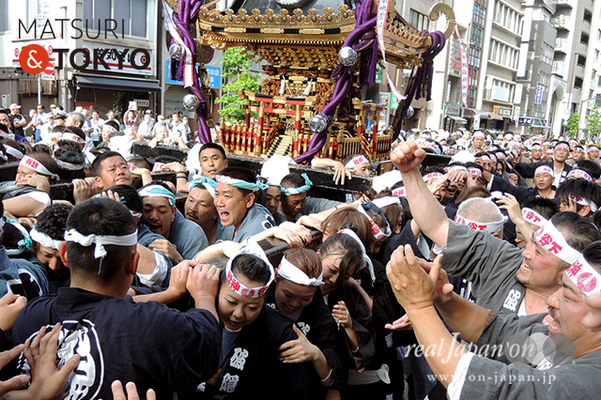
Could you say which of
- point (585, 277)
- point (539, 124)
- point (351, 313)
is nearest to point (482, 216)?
point (351, 313)

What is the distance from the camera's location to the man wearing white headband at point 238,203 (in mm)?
3496

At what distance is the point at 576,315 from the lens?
4.97 ft

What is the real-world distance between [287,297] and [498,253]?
1.25 metres

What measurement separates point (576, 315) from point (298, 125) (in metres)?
5.92

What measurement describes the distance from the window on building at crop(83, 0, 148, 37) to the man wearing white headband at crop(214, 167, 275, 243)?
1974 cm

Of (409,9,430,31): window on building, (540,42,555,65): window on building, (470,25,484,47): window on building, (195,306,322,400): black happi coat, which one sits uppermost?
(540,42,555,65): window on building

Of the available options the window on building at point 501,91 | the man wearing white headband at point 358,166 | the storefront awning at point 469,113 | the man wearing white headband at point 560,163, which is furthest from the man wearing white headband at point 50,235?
the window on building at point 501,91

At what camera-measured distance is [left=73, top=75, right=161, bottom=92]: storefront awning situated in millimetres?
19328

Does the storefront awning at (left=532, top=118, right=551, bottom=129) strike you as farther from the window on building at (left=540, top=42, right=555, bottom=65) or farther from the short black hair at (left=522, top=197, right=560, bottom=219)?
the short black hair at (left=522, top=197, right=560, bottom=219)

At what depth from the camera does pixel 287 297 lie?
242 centimetres

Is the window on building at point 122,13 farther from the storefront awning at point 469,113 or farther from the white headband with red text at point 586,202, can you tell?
the storefront awning at point 469,113

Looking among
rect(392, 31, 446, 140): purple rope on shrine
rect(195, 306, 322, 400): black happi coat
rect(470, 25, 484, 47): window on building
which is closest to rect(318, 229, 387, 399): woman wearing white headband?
rect(195, 306, 322, 400): black happi coat

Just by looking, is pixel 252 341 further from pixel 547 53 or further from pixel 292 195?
pixel 547 53

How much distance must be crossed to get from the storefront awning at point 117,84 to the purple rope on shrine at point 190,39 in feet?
45.4
